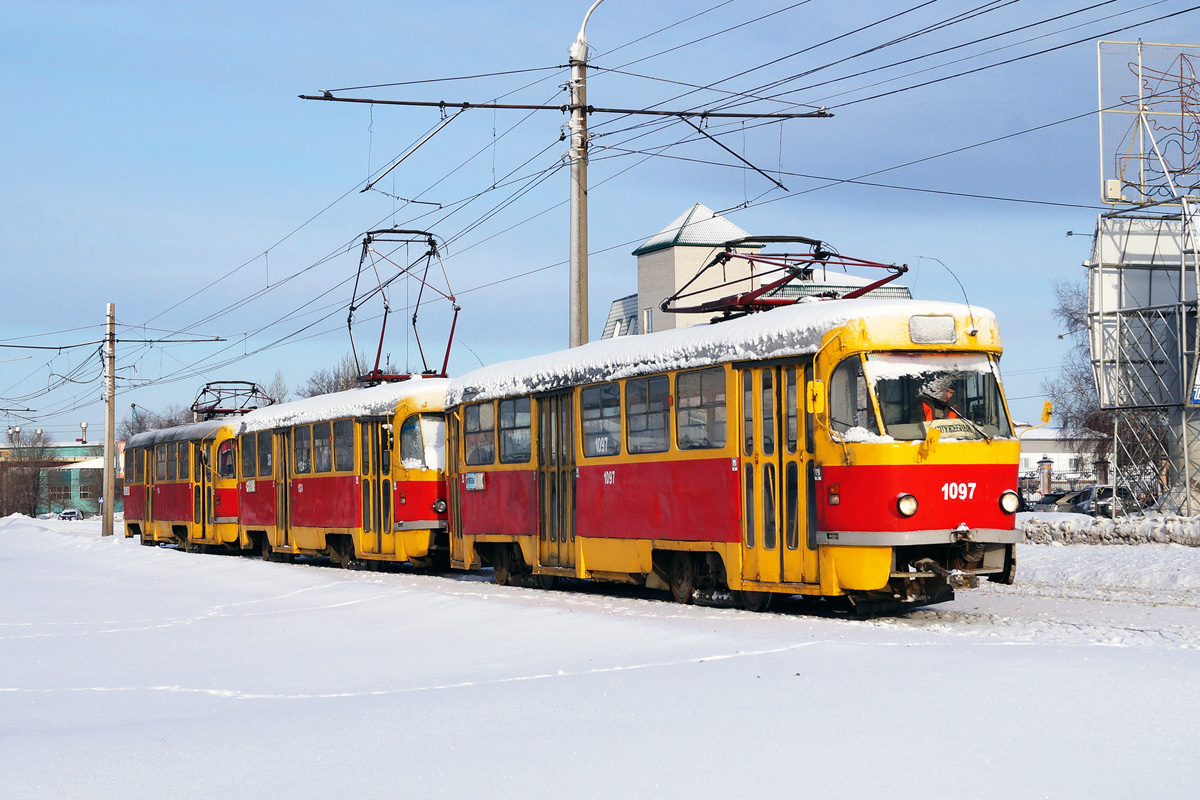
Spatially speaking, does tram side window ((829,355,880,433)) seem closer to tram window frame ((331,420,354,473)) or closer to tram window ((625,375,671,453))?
tram window ((625,375,671,453))

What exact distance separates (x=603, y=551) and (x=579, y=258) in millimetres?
5847

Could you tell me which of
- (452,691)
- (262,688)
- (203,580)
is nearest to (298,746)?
(452,691)

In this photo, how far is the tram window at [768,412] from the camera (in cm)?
1312

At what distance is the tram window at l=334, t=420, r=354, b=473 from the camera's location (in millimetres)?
23078

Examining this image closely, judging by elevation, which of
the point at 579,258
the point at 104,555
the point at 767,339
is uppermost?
the point at 579,258

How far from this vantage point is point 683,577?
583 inches

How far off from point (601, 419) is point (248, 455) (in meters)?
14.4

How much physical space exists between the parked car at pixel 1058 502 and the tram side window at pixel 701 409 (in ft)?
137

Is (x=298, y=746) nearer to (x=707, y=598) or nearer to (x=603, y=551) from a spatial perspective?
(x=707, y=598)

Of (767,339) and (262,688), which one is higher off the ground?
(767,339)

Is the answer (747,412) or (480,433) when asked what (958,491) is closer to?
(747,412)

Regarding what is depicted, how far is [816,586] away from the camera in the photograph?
41.1ft

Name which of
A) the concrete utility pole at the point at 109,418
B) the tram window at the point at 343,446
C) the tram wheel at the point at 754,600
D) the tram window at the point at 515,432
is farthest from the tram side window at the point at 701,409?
the concrete utility pole at the point at 109,418

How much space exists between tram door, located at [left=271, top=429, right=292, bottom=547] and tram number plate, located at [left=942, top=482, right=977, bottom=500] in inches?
643
